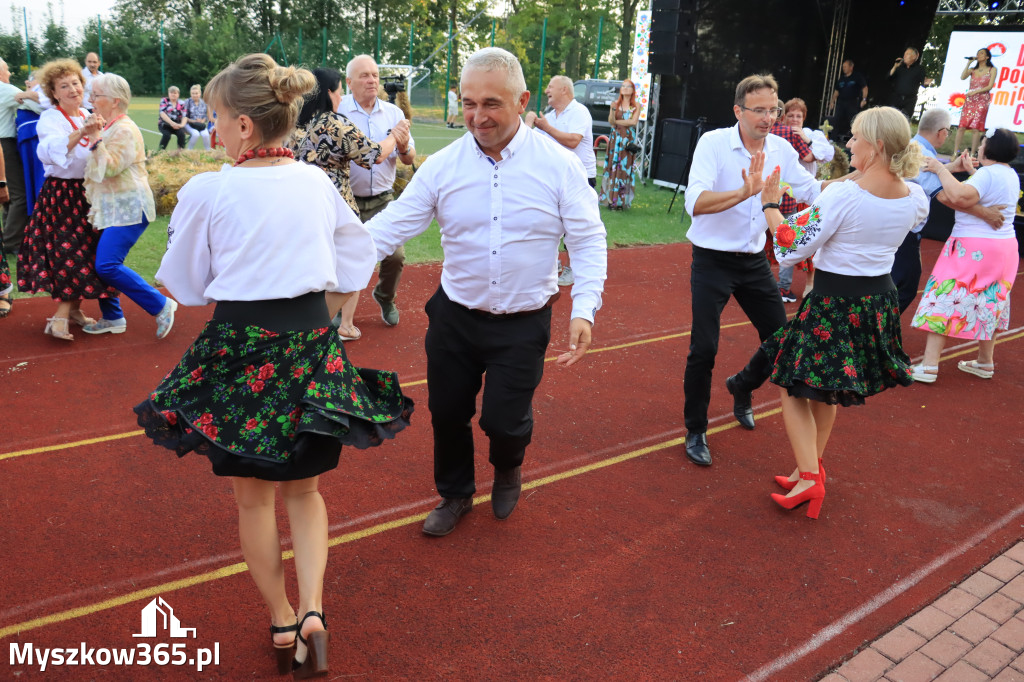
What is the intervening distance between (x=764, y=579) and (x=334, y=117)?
395 centimetres

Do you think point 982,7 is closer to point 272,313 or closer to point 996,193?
point 996,193

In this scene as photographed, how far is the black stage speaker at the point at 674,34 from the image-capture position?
14.6 meters

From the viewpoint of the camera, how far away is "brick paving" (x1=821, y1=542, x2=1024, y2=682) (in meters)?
2.92

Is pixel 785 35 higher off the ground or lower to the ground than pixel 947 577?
higher

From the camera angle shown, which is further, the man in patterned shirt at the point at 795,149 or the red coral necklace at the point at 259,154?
the man in patterned shirt at the point at 795,149

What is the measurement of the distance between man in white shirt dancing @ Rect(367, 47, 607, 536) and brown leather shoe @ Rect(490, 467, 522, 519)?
0.98 ft

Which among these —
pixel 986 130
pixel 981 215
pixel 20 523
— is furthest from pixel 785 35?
pixel 20 523

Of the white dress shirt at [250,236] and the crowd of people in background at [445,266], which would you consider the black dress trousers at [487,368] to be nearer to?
the crowd of people in background at [445,266]

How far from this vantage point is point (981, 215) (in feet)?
19.5

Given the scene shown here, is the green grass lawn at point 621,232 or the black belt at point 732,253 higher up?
the black belt at point 732,253

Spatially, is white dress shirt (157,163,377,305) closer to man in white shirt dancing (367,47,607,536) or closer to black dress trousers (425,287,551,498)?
man in white shirt dancing (367,47,607,536)

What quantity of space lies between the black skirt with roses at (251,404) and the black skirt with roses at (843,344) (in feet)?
7.68

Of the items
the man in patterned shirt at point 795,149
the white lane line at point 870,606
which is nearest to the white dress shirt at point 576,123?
the man in patterned shirt at point 795,149

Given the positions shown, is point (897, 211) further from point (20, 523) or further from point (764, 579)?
point (20, 523)
